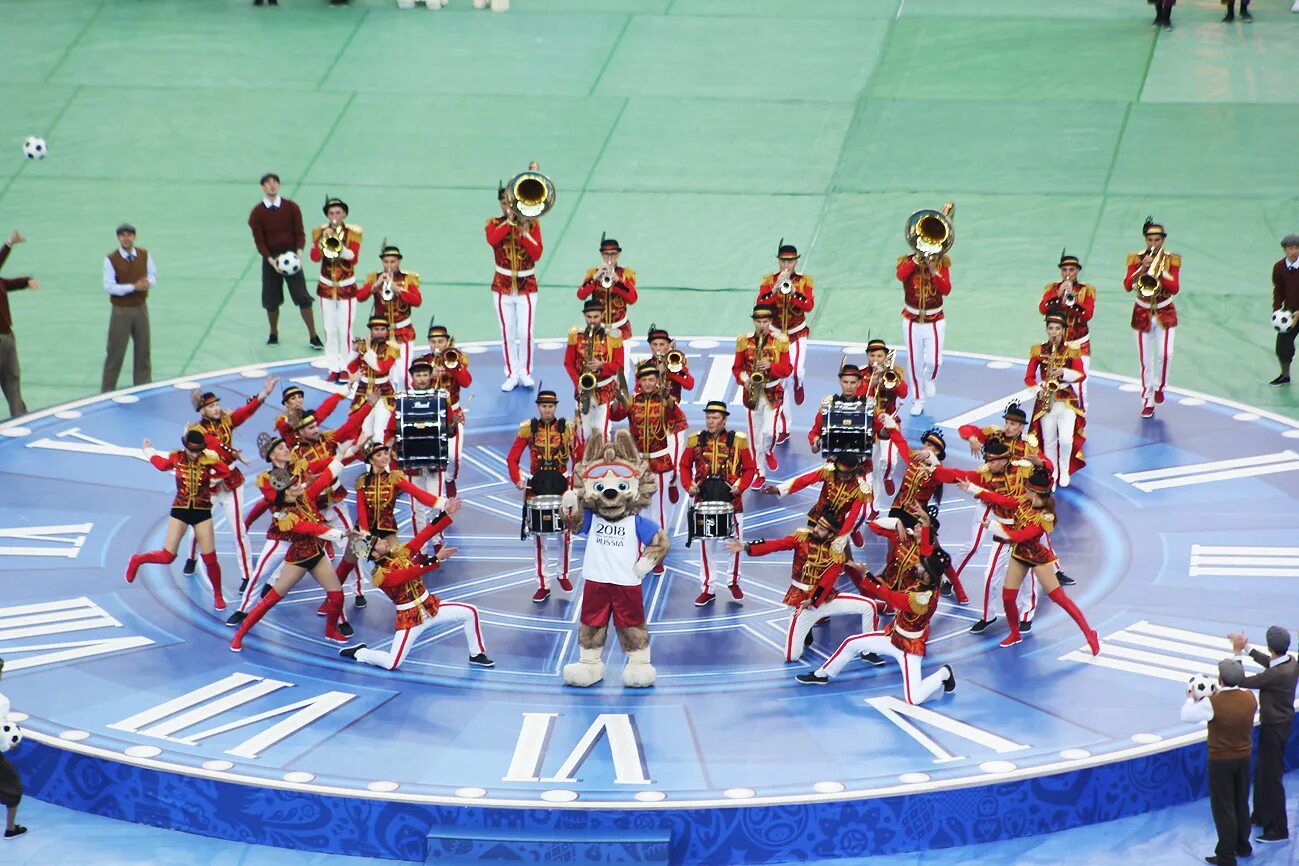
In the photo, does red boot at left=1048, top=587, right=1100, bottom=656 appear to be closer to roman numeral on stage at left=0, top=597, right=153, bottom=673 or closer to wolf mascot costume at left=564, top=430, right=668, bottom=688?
wolf mascot costume at left=564, top=430, right=668, bottom=688

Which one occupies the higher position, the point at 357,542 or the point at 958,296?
the point at 958,296

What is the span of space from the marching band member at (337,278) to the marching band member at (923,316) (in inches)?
237

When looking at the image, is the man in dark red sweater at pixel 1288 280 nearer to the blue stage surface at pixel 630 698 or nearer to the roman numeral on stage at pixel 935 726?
the blue stage surface at pixel 630 698

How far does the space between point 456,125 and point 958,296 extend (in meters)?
8.51

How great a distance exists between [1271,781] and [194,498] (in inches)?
354

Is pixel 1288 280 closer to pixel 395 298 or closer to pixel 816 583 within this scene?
pixel 816 583

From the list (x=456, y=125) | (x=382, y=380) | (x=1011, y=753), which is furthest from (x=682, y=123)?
(x=1011, y=753)

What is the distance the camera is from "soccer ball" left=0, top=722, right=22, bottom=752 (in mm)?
13531

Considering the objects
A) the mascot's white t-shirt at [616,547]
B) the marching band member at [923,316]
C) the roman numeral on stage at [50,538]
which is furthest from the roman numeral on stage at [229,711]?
the marching band member at [923,316]

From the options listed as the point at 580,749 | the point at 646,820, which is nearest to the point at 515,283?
the point at 580,749

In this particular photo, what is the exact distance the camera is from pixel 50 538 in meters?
18.7

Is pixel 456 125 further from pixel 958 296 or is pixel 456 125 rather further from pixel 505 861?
pixel 505 861

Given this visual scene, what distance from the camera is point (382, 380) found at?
19.9 m

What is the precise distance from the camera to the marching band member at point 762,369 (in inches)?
747
